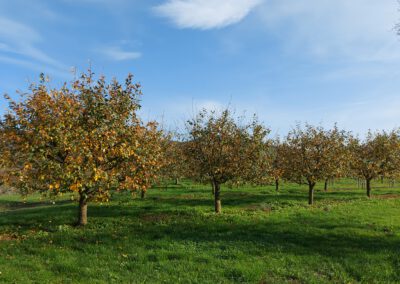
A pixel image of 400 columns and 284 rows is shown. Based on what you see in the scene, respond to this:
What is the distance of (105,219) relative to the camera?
2111 cm

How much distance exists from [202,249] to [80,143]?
7462 mm

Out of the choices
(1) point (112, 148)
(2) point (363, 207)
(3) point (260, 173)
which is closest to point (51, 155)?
(1) point (112, 148)

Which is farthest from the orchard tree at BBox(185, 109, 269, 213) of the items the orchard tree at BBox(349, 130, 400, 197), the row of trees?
the orchard tree at BBox(349, 130, 400, 197)

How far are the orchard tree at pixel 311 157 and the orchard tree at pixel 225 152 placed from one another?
8.91 metres

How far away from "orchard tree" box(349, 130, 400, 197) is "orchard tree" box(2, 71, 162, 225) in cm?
3201

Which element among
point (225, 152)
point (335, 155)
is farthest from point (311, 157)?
point (225, 152)

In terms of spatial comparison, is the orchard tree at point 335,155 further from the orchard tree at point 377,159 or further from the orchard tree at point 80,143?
the orchard tree at point 80,143

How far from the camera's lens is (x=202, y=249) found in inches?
554

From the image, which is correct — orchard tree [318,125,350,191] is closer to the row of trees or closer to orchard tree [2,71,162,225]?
the row of trees

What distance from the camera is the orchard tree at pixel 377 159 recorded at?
42.4 metres

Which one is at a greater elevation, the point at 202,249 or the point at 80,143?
the point at 80,143

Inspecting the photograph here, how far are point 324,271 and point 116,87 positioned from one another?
1351 centimetres

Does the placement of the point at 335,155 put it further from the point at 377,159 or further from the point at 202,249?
the point at 202,249

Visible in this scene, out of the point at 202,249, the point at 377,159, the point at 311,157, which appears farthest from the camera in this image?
the point at 377,159
